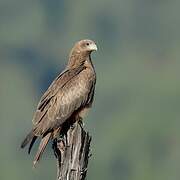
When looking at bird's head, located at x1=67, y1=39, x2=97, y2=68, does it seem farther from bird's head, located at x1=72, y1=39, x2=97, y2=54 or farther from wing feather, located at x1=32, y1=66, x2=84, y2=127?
wing feather, located at x1=32, y1=66, x2=84, y2=127

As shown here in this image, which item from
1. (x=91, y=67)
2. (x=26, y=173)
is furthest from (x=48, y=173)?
(x=91, y=67)

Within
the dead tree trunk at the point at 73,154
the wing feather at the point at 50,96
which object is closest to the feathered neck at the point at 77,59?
the wing feather at the point at 50,96

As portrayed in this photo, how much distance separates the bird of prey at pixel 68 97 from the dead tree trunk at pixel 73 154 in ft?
3.95

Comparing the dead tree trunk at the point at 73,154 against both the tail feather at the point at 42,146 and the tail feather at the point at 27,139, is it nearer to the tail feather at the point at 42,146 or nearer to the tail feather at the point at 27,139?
the tail feather at the point at 27,139

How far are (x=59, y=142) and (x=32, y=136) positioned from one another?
1.12 m

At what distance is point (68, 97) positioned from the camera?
806 inches

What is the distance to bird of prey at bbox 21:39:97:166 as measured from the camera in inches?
758

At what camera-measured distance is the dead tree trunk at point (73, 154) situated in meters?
16.7

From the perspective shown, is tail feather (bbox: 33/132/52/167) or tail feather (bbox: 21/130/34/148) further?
tail feather (bbox: 33/132/52/167)

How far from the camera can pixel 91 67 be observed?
21.5 m

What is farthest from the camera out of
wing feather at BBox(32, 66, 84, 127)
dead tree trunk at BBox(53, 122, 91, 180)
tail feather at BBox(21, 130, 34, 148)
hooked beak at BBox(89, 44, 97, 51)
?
hooked beak at BBox(89, 44, 97, 51)

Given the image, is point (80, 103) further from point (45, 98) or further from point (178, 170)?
point (178, 170)

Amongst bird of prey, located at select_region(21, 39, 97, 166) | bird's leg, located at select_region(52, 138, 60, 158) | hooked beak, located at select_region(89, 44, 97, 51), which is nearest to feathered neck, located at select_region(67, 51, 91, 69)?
bird of prey, located at select_region(21, 39, 97, 166)

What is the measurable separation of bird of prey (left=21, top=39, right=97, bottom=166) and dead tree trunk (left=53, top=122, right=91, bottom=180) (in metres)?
1.20
